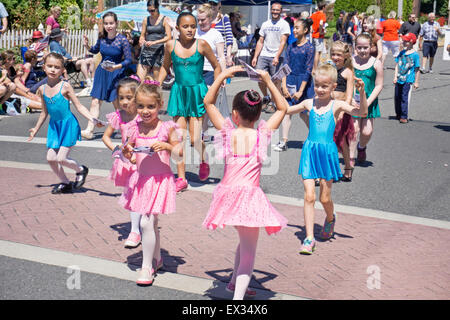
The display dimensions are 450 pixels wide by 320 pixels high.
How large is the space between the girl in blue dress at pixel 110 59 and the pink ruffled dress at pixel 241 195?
5750mm

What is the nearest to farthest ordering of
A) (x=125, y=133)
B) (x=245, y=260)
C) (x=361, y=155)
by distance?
(x=245, y=260), (x=125, y=133), (x=361, y=155)

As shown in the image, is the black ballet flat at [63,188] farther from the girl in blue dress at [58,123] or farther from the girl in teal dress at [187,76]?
the girl in teal dress at [187,76]

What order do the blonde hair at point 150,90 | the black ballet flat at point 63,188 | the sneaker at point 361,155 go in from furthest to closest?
the sneaker at point 361,155 < the black ballet flat at point 63,188 < the blonde hair at point 150,90

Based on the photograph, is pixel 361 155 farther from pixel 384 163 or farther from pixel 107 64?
pixel 107 64

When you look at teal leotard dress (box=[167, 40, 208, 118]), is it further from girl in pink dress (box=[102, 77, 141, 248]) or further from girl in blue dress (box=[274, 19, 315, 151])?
girl in blue dress (box=[274, 19, 315, 151])

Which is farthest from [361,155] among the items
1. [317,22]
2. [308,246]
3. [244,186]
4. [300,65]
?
[317,22]

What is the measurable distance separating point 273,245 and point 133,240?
1.25 meters

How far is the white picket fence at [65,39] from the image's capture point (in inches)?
623

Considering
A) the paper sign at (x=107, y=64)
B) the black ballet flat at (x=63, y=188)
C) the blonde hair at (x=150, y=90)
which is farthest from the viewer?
the paper sign at (x=107, y=64)

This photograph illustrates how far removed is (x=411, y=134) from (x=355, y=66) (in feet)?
10.4

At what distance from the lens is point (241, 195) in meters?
4.11

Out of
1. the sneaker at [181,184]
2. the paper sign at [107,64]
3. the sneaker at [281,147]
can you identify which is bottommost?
the sneaker at [181,184]

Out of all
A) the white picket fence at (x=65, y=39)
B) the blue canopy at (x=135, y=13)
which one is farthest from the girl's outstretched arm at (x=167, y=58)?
the blue canopy at (x=135, y=13)

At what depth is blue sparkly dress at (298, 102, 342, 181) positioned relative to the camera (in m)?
5.51
